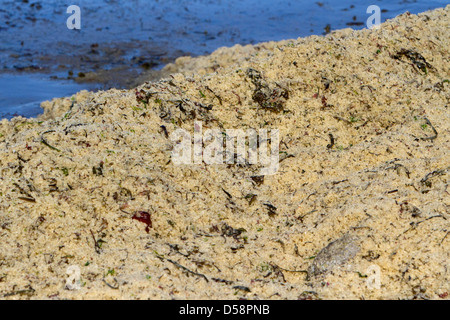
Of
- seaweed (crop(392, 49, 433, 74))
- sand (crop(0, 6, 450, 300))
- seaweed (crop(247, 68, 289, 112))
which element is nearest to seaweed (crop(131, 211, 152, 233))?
sand (crop(0, 6, 450, 300))

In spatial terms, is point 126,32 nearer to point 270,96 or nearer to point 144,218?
point 270,96

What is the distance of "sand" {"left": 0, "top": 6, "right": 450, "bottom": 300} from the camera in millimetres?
3320

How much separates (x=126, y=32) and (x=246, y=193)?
10.4m

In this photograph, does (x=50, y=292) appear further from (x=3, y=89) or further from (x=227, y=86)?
(x=3, y=89)

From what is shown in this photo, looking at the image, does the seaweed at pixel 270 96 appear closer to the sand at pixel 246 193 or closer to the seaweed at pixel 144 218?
the sand at pixel 246 193

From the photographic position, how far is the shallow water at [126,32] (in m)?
10.5

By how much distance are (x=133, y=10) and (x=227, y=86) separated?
11371 mm

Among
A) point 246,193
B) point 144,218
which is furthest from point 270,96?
point 144,218

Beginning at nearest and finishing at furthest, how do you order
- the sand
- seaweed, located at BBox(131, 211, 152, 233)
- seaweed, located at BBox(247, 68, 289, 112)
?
the sand
seaweed, located at BBox(131, 211, 152, 233)
seaweed, located at BBox(247, 68, 289, 112)

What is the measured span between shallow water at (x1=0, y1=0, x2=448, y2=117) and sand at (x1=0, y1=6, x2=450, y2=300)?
4.50 metres

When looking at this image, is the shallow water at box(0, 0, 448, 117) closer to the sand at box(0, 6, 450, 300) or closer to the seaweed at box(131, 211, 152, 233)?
the sand at box(0, 6, 450, 300)

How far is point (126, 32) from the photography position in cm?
1388

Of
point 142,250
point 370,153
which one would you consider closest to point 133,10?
point 370,153

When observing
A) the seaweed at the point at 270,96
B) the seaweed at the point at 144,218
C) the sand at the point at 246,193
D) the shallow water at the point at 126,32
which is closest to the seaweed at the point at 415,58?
the sand at the point at 246,193
